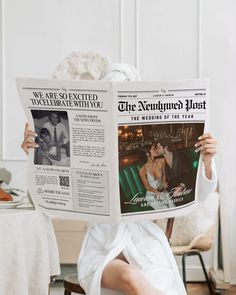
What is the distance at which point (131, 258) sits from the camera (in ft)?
7.28

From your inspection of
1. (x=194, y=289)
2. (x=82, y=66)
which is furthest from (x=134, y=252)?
(x=82, y=66)

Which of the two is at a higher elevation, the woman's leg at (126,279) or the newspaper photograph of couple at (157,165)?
the newspaper photograph of couple at (157,165)

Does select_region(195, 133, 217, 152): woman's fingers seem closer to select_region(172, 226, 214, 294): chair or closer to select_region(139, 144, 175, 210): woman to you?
select_region(139, 144, 175, 210): woman

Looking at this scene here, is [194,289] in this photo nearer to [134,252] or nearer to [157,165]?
[134,252]

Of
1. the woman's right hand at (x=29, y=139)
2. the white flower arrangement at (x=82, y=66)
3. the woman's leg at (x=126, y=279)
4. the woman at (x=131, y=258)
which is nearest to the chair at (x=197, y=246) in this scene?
the woman at (x=131, y=258)

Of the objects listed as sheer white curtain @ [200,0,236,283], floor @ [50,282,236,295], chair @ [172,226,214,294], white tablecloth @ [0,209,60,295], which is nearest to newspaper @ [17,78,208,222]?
white tablecloth @ [0,209,60,295]

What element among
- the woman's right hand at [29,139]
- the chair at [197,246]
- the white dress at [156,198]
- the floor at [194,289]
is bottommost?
the floor at [194,289]

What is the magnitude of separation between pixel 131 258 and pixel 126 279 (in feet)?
0.59

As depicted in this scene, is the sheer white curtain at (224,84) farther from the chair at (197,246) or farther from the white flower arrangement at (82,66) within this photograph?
the chair at (197,246)

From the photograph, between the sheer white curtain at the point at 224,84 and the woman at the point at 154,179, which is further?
the sheer white curtain at the point at 224,84

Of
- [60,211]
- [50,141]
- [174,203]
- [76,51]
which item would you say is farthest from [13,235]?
[76,51]

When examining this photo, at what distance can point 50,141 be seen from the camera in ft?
6.95

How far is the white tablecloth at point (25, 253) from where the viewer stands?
7.86 ft

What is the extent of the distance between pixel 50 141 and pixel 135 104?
34 centimetres
